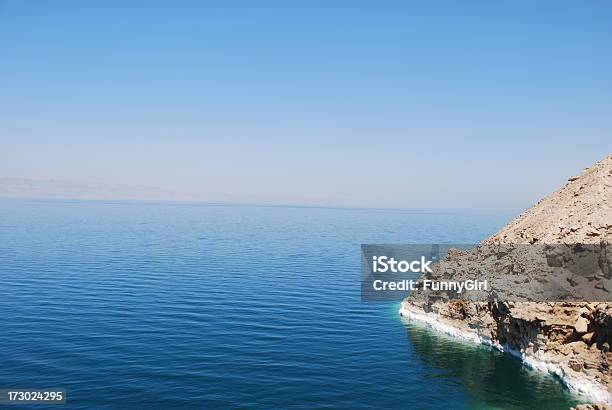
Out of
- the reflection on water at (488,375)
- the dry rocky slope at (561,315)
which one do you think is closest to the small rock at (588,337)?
the dry rocky slope at (561,315)

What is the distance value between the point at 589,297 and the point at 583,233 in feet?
38.9

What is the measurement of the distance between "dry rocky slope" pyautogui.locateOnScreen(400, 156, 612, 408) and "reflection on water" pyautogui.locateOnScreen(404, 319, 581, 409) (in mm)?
1879

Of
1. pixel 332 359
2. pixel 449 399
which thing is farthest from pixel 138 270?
pixel 449 399

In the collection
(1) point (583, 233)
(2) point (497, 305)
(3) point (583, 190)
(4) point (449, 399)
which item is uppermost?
(3) point (583, 190)

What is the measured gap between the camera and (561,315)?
55594 millimetres

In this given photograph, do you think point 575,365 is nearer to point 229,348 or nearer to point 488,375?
point 488,375

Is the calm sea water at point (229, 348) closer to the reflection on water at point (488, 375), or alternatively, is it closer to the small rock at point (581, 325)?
the reflection on water at point (488, 375)

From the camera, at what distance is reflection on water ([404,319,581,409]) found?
47719 mm

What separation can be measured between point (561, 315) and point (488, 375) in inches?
459

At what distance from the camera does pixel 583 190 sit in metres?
75.6

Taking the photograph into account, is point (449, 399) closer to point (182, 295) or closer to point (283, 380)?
point (283, 380)

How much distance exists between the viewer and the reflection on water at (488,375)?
157 feet

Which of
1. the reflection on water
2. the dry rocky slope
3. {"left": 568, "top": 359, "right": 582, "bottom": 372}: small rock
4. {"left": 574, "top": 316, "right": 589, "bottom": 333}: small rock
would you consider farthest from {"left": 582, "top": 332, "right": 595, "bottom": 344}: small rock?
the reflection on water

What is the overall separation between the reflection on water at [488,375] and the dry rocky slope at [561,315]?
188 cm
